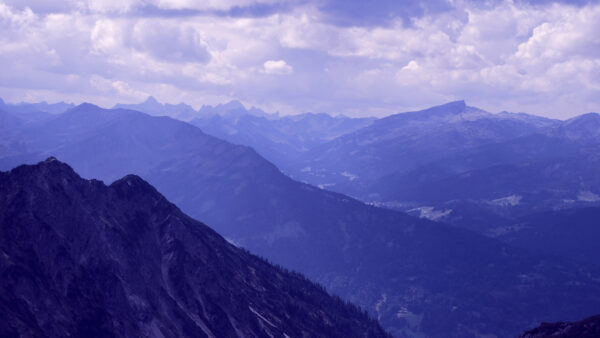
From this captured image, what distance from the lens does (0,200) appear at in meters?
196

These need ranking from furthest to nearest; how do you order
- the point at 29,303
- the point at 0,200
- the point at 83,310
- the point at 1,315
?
the point at 0,200 < the point at 83,310 < the point at 29,303 < the point at 1,315

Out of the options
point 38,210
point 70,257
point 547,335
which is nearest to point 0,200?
point 38,210

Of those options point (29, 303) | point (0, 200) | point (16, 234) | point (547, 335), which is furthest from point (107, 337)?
point (547, 335)

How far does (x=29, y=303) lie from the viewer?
556 ft

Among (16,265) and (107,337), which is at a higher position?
(16,265)

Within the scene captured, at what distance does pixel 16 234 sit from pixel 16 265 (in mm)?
17364

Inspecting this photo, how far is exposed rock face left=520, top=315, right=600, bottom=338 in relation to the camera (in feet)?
493

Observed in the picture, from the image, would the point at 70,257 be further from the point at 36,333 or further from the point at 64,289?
the point at 36,333

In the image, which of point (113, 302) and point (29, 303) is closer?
point (29, 303)

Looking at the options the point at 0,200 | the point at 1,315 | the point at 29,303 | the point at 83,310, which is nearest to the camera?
the point at 1,315

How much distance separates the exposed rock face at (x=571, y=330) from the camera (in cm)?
15025

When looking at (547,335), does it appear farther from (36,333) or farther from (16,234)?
(16,234)

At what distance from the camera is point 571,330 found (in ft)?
511

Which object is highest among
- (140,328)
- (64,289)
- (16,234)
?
(16,234)
